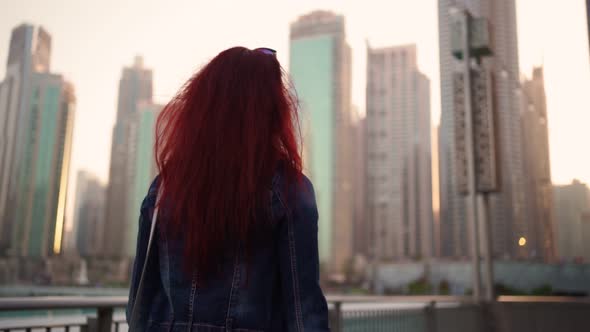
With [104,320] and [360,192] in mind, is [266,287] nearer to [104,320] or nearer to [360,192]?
[104,320]

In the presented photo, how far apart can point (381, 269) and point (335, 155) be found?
17298 mm

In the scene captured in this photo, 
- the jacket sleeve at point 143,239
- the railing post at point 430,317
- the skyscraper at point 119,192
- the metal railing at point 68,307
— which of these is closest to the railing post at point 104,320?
the metal railing at point 68,307

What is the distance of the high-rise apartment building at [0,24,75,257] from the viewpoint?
1455 inches

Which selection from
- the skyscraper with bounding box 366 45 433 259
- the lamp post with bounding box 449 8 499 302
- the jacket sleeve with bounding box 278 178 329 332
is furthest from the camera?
the skyscraper with bounding box 366 45 433 259

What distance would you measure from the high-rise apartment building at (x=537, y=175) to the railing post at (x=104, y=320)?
5.89 metres

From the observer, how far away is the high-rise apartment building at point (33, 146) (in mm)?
36969

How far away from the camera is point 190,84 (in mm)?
1096

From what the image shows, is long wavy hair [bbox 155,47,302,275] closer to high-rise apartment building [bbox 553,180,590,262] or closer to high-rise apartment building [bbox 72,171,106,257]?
high-rise apartment building [bbox 553,180,590,262]

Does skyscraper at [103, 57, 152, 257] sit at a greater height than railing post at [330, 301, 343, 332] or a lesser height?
greater

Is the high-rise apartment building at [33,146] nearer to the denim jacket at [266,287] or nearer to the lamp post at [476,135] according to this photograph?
the lamp post at [476,135]

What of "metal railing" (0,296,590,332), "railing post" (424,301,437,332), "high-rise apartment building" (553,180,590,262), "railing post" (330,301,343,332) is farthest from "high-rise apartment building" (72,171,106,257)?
"railing post" (330,301,343,332)

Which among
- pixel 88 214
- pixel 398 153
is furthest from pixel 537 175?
pixel 398 153

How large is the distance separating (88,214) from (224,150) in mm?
59517

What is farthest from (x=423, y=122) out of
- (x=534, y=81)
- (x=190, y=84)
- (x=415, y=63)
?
(x=190, y=84)
